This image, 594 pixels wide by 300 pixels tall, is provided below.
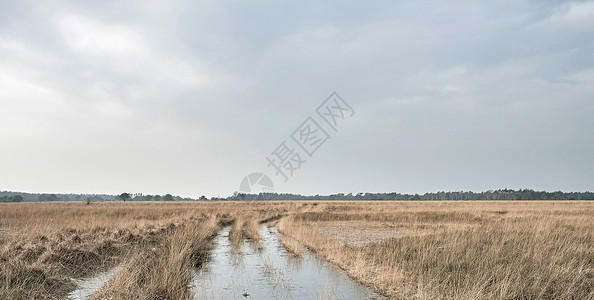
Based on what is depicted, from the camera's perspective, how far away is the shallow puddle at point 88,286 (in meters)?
8.00

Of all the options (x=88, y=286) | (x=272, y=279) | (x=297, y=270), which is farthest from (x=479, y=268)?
(x=88, y=286)

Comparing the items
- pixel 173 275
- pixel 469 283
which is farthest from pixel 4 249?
pixel 469 283

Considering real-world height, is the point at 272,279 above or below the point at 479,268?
below

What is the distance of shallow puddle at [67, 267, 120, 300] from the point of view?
8.00 metres

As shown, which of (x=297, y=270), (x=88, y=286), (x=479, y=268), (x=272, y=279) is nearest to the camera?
(x=88, y=286)

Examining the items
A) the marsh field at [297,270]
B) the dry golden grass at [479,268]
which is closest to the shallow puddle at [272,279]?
the marsh field at [297,270]

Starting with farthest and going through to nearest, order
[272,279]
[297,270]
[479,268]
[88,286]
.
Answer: [297,270] < [272,279] < [479,268] < [88,286]

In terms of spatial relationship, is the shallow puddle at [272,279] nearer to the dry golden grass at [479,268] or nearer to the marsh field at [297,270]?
the marsh field at [297,270]

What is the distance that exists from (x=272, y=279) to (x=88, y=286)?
4367mm

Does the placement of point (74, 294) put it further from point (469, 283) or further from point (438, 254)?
point (438, 254)

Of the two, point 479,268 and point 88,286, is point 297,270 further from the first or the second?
point 88,286

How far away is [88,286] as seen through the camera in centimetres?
884

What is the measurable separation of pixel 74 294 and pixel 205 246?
734cm

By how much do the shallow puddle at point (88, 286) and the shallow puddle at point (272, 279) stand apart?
7.05 ft
